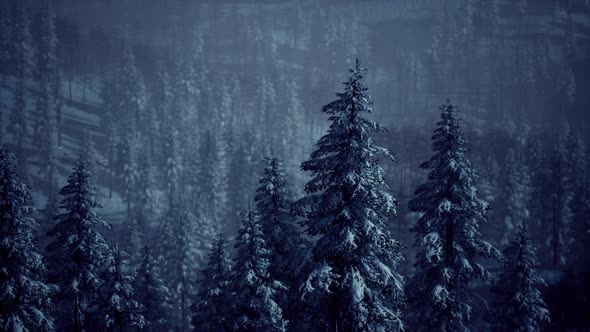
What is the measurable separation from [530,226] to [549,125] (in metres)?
49.5

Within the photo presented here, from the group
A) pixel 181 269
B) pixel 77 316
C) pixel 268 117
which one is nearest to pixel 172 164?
pixel 268 117

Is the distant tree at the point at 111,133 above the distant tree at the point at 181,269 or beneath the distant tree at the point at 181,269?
above

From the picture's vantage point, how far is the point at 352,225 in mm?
12547

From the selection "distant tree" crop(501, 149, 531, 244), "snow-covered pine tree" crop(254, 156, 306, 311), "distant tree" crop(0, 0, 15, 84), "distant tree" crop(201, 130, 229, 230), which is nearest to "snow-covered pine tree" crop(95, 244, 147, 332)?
"snow-covered pine tree" crop(254, 156, 306, 311)

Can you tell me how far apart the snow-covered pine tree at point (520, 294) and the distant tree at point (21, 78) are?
66.3 metres

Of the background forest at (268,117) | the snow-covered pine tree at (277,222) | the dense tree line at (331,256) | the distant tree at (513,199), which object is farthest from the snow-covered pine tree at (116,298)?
the distant tree at (513,199)

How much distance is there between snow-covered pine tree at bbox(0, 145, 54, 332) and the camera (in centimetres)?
1812

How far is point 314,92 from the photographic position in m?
92.6

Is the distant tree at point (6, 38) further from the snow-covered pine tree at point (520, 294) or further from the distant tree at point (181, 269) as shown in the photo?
the snow-covered pine tree at point (520, 294)

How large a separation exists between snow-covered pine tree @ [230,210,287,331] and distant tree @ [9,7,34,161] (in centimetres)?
5674

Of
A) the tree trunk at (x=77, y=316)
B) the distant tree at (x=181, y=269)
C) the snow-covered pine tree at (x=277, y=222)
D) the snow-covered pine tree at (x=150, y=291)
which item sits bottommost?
the distant tree at (x=181, y=269)

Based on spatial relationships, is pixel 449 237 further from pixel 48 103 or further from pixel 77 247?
pixel 48 103

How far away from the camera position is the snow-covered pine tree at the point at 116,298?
22234 mm

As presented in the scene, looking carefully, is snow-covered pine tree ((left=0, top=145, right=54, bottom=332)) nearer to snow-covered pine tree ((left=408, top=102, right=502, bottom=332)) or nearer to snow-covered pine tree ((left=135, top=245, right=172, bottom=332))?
snow-covered pine tree ((left=135, top=245, right=172, bottom=332))
